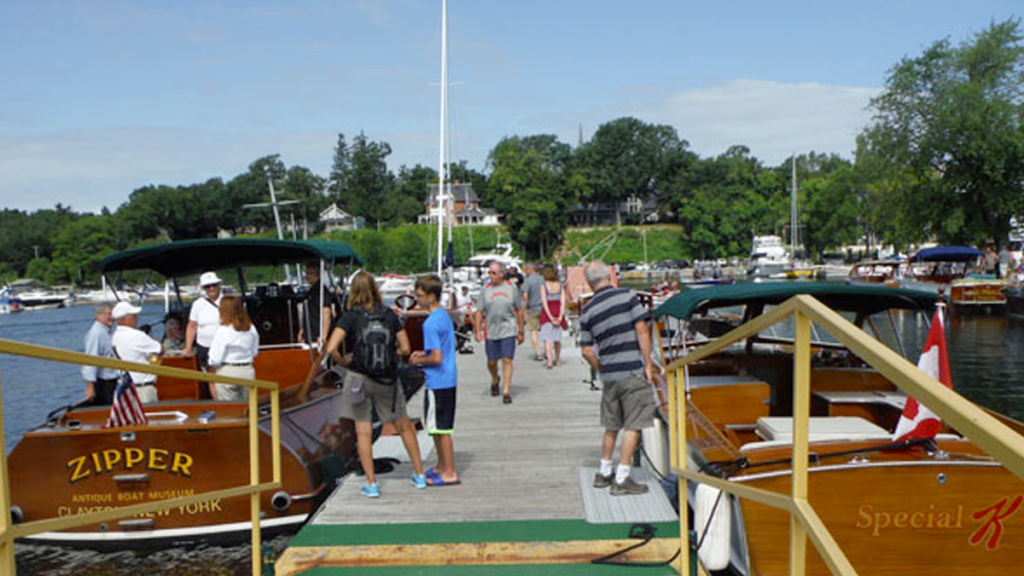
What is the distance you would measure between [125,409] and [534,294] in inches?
342

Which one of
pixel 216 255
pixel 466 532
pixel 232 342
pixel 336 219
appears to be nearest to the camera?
pixel 466 532

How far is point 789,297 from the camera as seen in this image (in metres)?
6.97

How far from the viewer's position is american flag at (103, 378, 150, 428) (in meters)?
6.67

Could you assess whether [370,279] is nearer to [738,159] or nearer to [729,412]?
[729,412]

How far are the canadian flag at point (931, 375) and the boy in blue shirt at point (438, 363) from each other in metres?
3.31

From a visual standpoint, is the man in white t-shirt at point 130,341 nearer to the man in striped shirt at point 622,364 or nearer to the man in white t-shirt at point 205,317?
the man in white t-shirt at point 205,317

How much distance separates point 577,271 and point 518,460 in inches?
755

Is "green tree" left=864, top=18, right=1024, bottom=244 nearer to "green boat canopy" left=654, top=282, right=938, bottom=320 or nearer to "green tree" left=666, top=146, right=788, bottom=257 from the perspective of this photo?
"green boat canopy" left=654, top=282, right=938, bottom=320

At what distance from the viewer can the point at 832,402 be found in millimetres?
7035

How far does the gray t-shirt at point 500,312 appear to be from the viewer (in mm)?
10508

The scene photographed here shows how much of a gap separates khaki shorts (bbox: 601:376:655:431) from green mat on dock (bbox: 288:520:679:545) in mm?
787

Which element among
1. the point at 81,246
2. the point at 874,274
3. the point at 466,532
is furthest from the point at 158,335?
the point at 81,246

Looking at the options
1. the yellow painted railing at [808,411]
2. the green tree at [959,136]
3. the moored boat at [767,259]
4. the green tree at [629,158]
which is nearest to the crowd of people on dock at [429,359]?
the yellow painted railing at [808,411]

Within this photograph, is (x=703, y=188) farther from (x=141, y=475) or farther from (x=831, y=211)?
(x=141, y=475)
